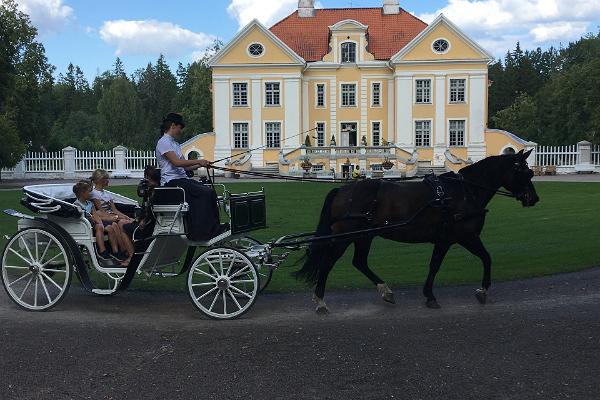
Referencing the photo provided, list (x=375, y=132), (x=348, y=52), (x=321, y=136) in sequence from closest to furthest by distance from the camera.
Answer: (x=348, y=52) → (x=321, y=136) → (x=375, y=132)

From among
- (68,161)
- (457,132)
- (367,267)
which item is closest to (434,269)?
(367,267)

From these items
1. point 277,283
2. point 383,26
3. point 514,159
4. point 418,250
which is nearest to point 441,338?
point 514,159

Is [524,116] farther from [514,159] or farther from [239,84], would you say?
[514,159]

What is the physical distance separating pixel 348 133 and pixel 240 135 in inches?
338

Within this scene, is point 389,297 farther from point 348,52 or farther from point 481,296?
point 348,52

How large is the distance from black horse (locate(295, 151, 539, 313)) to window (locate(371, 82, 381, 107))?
43.2m

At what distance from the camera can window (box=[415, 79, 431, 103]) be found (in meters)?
48.0

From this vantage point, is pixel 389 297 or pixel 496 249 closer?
pixel 389 297

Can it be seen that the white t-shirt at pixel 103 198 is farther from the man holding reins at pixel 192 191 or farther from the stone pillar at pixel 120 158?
the stone pillar at pixel 120 158

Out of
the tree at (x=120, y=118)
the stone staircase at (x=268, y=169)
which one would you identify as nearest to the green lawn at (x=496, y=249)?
the stone staircase at (x=268, y=169)

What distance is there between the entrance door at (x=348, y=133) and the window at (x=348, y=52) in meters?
4.88

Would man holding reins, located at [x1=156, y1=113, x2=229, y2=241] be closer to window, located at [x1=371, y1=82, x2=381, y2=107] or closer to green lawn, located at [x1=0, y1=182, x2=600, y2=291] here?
green lawn, located at [x1=0, y1=182, x2=600, y2=291]

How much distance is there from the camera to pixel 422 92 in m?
48.1

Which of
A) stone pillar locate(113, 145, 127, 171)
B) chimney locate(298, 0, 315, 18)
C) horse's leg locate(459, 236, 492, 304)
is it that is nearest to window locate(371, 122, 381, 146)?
chimney locate(298, 0, 315, 18)
